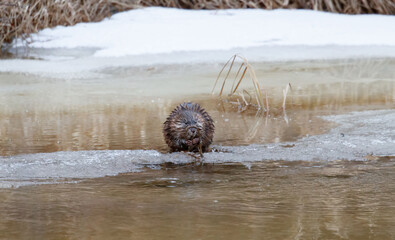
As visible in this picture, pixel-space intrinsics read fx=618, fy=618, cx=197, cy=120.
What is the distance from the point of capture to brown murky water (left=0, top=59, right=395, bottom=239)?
8.19ft

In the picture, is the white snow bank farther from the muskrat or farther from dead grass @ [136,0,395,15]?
the muskrat

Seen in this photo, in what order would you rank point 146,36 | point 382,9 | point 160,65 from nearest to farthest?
point 160,65, point 146,36, point 382,9

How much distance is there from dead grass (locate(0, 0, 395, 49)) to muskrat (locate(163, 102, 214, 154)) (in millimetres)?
5996

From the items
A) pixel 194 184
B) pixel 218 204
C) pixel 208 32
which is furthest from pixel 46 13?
pixel 218 204

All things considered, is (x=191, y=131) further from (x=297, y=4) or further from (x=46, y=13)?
(x=297, y=4)

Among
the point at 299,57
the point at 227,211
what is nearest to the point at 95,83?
the point at 299,57

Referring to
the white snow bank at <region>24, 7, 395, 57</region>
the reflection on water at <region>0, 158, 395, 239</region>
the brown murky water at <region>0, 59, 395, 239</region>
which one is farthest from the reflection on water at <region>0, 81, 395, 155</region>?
the white snow bank at <region>24, 7, 395, 57</region>

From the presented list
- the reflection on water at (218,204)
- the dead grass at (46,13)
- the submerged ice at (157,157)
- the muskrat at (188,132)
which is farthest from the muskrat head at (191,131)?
the dead grass at (46,13)

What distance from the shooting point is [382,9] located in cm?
1227

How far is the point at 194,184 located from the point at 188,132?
2.80 feet

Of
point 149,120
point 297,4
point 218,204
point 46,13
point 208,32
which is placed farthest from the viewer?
point 297,4

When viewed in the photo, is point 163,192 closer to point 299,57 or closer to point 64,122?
point 64,122

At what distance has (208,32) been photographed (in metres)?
10.4

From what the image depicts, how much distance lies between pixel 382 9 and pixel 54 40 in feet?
21.1
